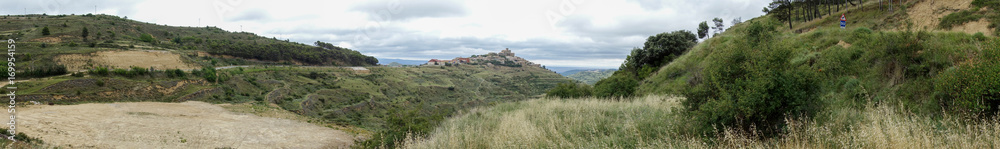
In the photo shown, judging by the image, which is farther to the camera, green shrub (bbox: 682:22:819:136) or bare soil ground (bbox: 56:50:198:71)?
bare soil ground (bbox: 56:50:198:71)

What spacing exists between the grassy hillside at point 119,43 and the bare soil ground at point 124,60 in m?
1.20

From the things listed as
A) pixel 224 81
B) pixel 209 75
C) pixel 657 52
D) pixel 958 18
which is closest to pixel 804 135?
pixel 958 18

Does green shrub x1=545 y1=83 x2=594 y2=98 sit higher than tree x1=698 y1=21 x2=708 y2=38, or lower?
lower

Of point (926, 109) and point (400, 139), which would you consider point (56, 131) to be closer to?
point (400, 139)

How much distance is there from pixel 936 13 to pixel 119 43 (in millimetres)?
87827

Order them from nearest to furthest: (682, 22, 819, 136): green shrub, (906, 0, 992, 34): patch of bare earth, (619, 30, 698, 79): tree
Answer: (682, 22, 819, 136): green shrub → (906, 0, 992, 34): patch of bare earth → (619, 30, 698, 79): tree

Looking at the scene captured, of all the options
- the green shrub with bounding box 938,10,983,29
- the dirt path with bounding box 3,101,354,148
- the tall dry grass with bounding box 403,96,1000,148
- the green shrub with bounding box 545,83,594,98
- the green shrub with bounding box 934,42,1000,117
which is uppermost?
the green shrub with bounding box 938,10,983,29

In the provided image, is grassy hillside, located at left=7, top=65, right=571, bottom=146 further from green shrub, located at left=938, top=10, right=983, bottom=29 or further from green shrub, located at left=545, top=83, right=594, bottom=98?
green shrub, located at left=938, top=10, right=983, bottom=29

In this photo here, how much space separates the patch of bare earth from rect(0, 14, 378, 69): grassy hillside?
232ft

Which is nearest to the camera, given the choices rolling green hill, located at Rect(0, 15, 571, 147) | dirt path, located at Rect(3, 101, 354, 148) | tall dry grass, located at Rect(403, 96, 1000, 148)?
tall dry grass, located at Rect(403, 96, 1000, 148)

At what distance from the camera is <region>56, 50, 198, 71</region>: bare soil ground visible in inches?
1626

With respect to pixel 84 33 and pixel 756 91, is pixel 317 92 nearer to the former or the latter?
pixel 84 33

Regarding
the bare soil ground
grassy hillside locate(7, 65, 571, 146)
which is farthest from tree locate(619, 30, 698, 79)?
the bare soil ground

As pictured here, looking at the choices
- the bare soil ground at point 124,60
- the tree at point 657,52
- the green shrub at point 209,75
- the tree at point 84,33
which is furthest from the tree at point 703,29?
the tree at point 84,33
